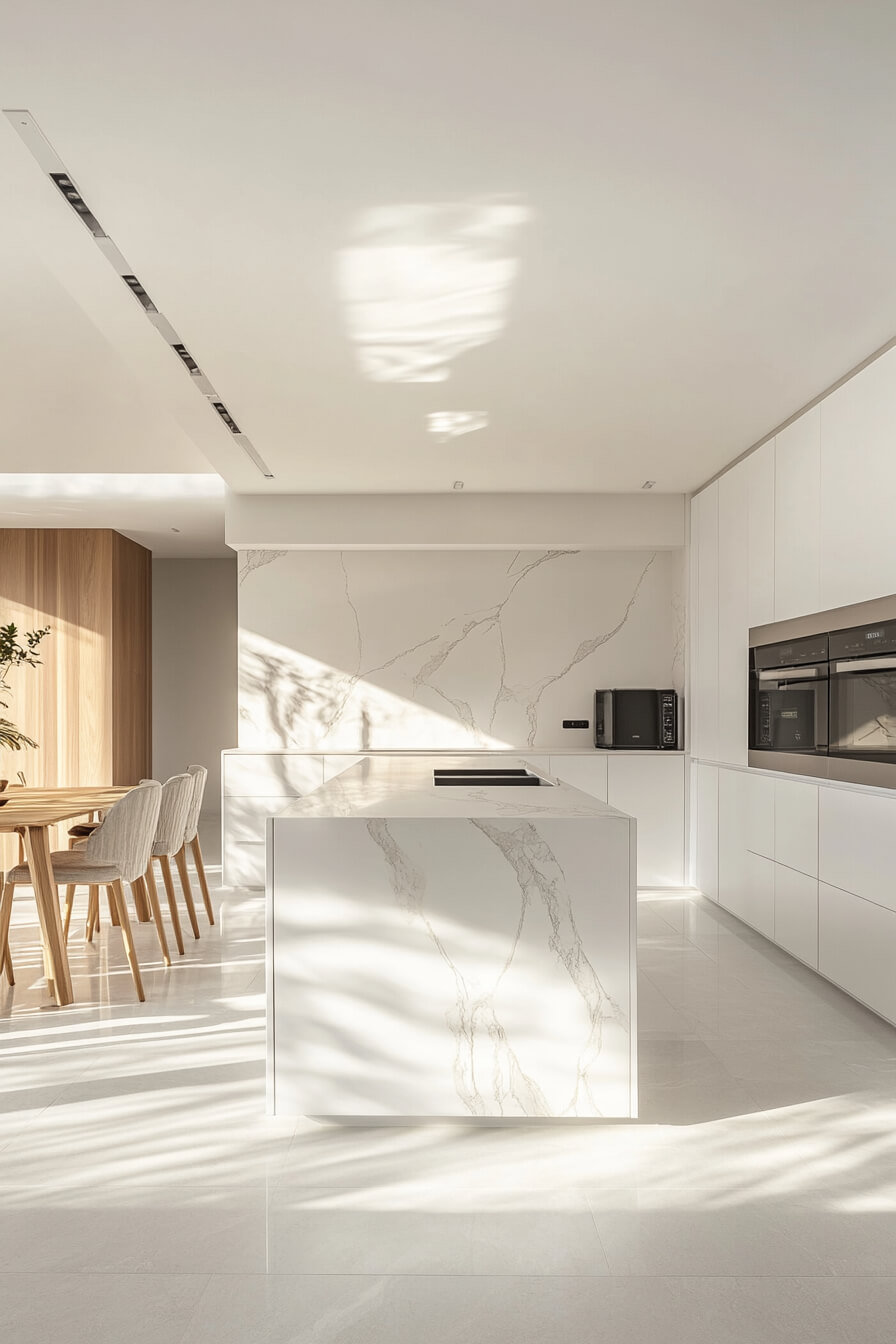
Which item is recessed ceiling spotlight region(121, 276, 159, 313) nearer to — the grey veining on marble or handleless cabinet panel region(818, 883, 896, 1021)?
the grey veining on marble

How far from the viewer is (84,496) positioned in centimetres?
641

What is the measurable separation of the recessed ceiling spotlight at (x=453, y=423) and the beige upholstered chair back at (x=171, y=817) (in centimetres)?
201

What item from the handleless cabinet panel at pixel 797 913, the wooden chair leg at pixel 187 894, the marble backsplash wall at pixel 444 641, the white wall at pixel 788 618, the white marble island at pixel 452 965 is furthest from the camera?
the marble backsplash wall at pixel 444 641

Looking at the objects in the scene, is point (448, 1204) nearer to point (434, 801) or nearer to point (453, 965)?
point (453, 965)

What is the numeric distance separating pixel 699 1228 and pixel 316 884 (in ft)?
3.81

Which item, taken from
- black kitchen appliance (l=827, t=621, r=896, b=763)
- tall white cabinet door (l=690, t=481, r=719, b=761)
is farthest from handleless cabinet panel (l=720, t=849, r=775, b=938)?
black kitchen appliance (l=827, t=621, r=896, b=763)

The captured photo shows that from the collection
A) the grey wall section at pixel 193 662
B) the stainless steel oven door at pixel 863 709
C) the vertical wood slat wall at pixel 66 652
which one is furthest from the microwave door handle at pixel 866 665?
the grey wall section at pixel 193 662

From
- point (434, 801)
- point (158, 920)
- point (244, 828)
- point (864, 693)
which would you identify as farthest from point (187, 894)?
point (864, 693)

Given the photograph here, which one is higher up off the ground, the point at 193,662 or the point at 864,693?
the point at 193,662

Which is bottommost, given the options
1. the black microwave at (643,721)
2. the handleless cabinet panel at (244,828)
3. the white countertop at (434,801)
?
the handleless cabinet panel at (244,828)

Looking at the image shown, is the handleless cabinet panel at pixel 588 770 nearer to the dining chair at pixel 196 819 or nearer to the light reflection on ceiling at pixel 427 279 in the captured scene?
the dining chair at pixel 196 819

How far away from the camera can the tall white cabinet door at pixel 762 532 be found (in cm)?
467

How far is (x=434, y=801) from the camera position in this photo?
2.85 m

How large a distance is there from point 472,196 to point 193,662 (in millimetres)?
7777
